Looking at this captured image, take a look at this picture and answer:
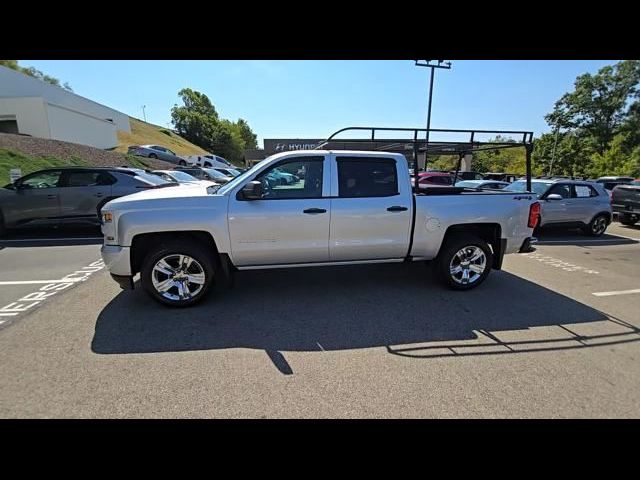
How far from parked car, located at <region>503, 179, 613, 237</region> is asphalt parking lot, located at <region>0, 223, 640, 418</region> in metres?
3.83

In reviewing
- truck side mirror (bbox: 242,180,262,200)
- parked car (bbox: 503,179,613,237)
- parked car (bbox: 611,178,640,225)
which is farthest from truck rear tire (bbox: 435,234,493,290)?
parked car (bbox: 611,178,640,225)

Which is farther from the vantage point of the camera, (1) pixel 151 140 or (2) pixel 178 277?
(1) pixel 151 140

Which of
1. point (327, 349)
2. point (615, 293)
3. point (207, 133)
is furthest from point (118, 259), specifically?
point (207, 133)

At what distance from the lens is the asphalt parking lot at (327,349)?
7.71 ft

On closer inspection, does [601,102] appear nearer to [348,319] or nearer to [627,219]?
[627,219]

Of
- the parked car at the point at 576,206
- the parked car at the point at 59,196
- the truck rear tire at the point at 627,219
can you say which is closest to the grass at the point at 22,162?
the parked car at the point at 59,196

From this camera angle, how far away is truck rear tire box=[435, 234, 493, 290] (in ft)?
A: 14.6

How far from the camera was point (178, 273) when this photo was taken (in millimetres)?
3834

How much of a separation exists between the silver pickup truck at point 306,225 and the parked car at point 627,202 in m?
9.09

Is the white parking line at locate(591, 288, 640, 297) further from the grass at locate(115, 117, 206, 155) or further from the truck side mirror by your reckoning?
the grass at locate(115, 117, 206, 155)

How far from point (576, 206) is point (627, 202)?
375 centimetres
